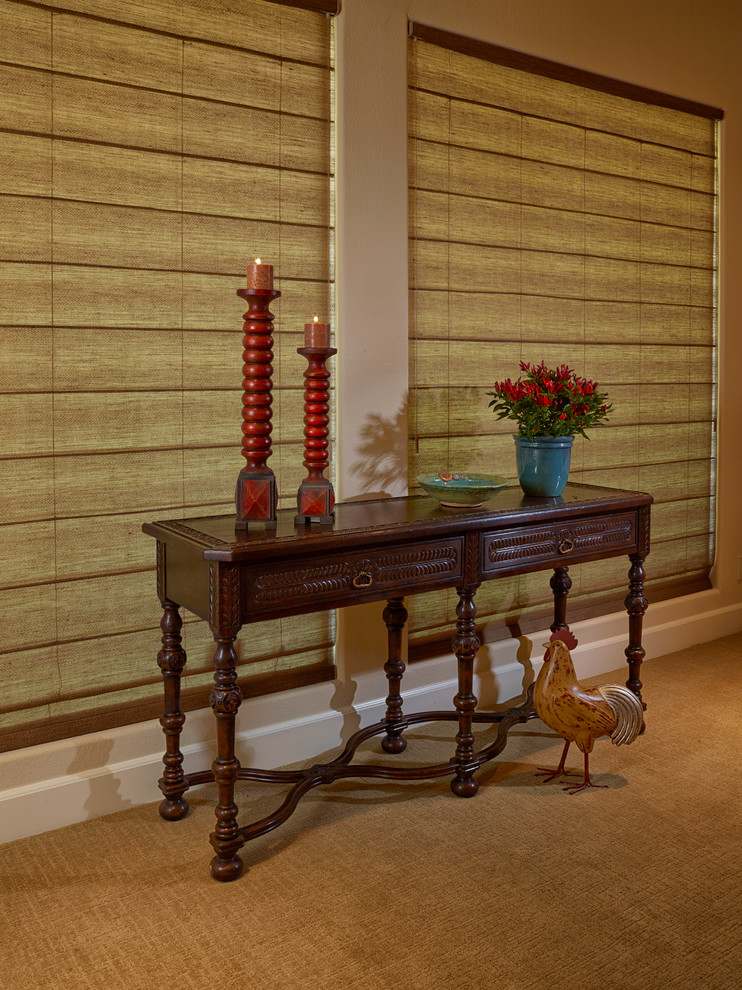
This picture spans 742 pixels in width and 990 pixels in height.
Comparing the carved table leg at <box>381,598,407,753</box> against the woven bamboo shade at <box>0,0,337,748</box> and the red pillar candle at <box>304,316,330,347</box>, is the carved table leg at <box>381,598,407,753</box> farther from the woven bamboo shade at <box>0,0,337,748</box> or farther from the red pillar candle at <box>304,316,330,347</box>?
the red pillar candle at <box>304,316,330,347</box>

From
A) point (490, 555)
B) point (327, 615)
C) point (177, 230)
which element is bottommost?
point (327, 615)

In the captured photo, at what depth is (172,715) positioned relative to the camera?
2428 millimetres

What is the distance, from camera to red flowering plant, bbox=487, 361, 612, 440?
277cm

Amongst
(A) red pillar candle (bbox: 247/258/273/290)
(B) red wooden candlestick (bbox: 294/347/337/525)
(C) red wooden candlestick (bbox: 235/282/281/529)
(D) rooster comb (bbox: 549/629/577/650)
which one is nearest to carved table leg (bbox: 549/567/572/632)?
(D) rooster comb (bbox: 549/629/577/650)

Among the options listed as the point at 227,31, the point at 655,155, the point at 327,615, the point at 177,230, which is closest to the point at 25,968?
the point at 327,615

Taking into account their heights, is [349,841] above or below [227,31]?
below

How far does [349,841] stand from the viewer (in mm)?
2344

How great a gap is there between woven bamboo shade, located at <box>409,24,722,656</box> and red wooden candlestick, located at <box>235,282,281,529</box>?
92 cm

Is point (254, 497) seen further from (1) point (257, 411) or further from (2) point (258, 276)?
(2) point (258, 276)

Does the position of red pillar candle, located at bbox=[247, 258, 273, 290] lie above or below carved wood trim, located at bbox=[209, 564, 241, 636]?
above

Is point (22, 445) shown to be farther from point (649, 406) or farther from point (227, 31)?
point (649, 406)

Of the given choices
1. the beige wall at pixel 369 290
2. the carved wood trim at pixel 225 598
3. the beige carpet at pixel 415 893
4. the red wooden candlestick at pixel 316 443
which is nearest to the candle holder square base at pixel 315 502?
the red wooden candlestick at pixel 316 443

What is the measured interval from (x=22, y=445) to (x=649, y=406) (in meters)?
2.58

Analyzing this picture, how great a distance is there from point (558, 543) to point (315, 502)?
827 millimetres
